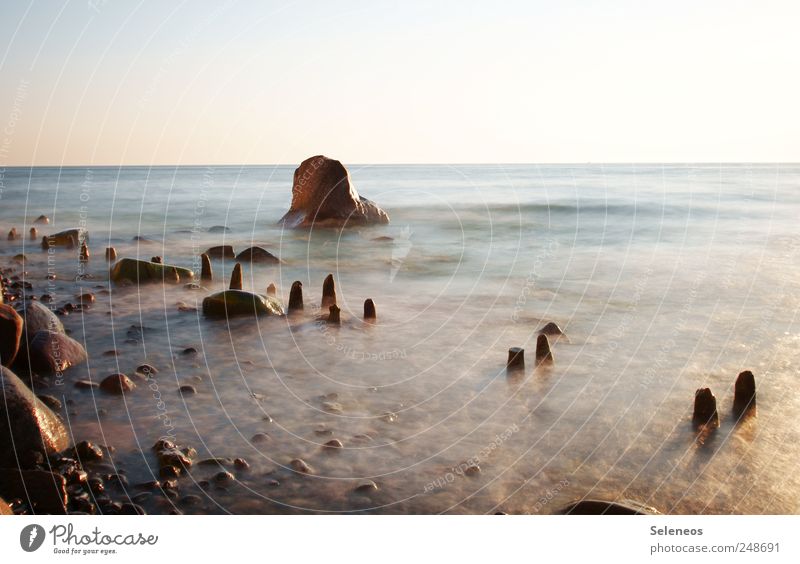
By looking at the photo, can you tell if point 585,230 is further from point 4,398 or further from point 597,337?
point 4,398

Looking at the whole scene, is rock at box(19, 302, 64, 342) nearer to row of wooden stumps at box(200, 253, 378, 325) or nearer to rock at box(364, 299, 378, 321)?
row of wooden stumps at box(200, 253, 378, 325)

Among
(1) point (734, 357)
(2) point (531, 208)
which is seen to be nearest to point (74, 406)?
(1) point (734, 357)

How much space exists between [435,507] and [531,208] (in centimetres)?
2694

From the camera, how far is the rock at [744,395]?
23.8 ft

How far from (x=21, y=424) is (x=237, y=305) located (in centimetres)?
503

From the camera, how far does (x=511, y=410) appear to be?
7324 millimetres

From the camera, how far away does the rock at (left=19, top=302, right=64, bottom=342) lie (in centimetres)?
786

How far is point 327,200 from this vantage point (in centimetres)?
2195

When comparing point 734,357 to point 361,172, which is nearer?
point 734,357

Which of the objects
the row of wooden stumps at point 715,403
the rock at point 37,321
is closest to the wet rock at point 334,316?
the rock at point 37,321

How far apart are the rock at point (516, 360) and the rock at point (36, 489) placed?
519 cm

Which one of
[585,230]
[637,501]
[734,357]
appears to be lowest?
[637,501]

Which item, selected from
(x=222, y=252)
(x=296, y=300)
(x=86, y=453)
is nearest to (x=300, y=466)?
(x=86, y=453)

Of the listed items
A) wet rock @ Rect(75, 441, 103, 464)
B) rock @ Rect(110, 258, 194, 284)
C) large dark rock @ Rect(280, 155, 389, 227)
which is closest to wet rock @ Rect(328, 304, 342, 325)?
rock @ Rect(110, 258, 194, 284)
